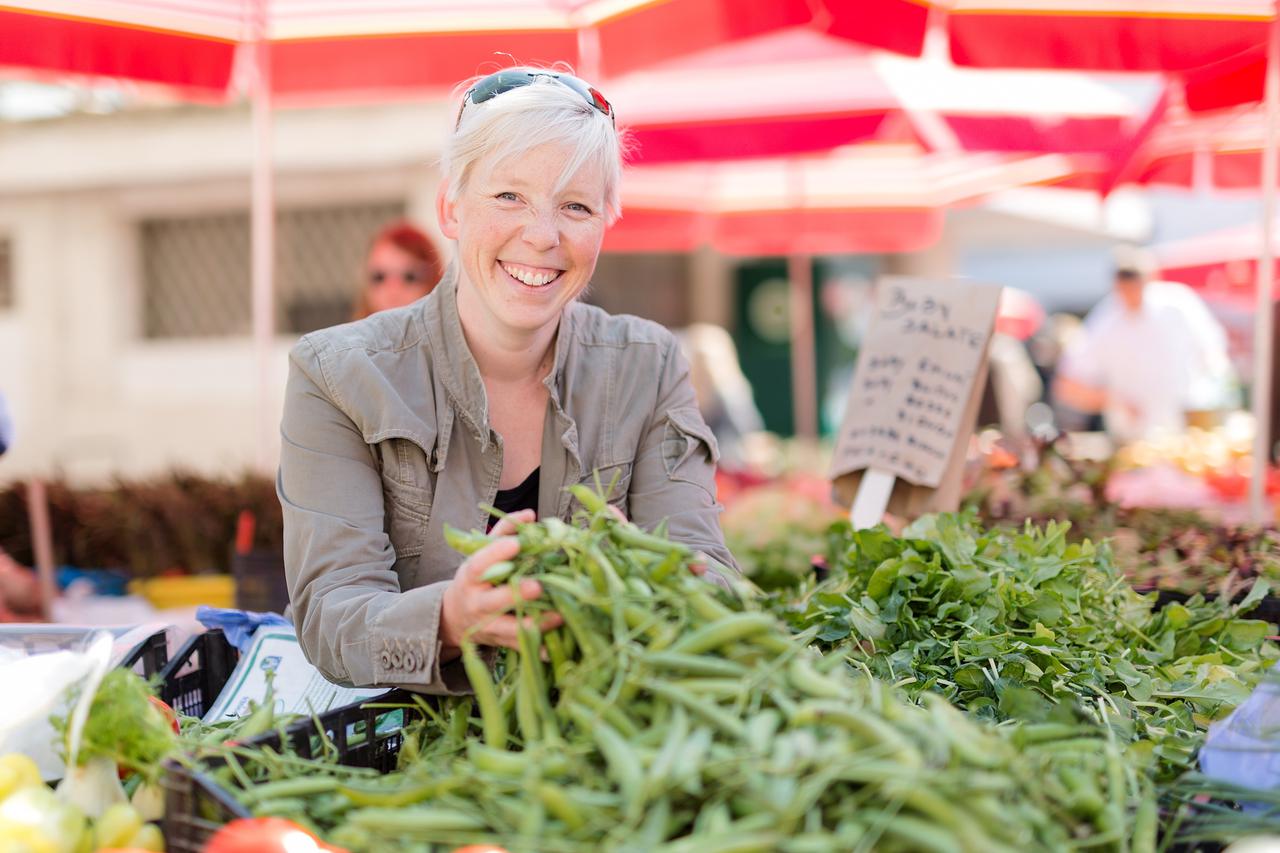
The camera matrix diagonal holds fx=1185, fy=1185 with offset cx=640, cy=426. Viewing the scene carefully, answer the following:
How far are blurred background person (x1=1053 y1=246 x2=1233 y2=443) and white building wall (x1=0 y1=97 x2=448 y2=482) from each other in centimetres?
573

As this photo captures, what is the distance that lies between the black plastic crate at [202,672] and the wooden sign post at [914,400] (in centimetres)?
155

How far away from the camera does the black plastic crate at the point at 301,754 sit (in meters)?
1.45

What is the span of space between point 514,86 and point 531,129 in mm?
101

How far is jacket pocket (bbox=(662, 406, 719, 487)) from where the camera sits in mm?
2178

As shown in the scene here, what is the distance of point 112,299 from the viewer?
10492mm

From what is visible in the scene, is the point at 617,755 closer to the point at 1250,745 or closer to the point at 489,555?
the point at 489,555

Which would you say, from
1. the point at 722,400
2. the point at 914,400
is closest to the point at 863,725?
the point at 914,400

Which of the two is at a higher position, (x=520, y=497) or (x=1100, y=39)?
(x=1100, y=39)

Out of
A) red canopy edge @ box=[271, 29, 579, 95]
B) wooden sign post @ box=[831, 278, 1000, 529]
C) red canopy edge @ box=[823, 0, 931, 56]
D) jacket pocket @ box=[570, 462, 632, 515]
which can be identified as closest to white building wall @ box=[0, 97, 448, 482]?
red canopy edge @ box=[271, 29, 579, 95]

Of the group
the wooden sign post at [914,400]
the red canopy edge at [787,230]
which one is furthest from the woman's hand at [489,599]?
the red canopy edge at [787,230]

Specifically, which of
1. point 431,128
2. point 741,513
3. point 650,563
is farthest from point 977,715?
point 431,128

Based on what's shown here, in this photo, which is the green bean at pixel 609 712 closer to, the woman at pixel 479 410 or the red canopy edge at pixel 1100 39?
the woman at pixel 479 410

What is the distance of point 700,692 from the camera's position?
1.38 meters

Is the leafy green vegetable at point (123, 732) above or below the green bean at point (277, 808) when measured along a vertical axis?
above
